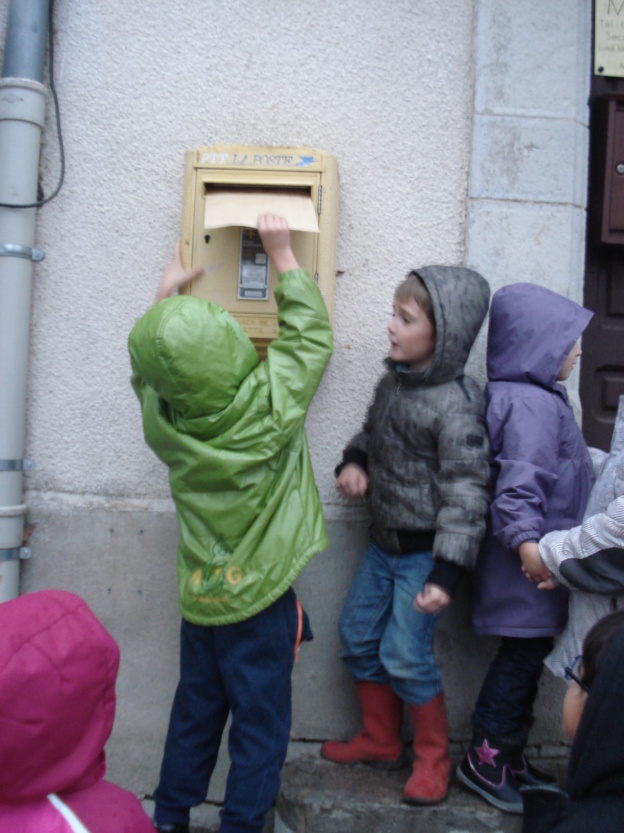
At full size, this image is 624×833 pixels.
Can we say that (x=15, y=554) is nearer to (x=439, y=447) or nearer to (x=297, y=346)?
(x=297, y=346)

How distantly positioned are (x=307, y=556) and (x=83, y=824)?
3.23 feet

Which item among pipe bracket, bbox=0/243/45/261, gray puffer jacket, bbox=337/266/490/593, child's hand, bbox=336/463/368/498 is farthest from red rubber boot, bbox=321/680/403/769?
pipe bracket, bbox=0/243/45/261

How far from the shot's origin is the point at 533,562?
7.14 feet

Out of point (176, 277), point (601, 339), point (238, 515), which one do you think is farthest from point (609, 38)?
point (238, 515)

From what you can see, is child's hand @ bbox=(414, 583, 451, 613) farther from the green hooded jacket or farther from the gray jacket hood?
the gray jacket hood

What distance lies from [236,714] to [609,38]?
8.67ft

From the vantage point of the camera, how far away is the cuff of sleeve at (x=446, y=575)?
220 centimetres

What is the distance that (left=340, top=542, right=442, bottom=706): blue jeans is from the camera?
7.73ft

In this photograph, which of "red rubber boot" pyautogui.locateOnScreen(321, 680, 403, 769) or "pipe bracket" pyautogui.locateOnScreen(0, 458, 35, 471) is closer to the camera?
"red rubber boot" pyautogui.locateOnScreen(321, 680, 403, 769)

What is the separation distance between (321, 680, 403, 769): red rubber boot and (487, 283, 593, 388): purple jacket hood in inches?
43.0

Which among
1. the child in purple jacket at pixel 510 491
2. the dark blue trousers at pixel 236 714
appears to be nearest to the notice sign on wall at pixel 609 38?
the child in purple jacket at pixel 510 491

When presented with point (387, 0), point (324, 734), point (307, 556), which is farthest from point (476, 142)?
point (324, 734)

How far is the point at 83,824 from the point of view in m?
1.35

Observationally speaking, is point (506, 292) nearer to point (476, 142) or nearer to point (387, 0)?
point (476, 142)
